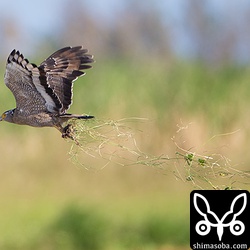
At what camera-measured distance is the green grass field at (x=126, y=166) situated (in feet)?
44.5

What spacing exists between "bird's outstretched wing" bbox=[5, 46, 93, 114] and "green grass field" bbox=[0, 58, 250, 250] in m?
2.63

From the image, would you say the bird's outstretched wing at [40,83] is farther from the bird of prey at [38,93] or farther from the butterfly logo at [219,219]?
the butterfly logo at [219,219]

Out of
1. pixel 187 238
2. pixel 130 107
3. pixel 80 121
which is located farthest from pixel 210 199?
pixel 130 107

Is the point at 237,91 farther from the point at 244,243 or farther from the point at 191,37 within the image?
the point at 191,37

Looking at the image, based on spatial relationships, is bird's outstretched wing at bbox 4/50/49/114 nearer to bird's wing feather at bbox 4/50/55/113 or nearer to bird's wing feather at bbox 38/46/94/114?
bird's wing feather at bbox 4/50/55/113

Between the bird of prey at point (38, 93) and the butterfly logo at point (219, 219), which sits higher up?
the bird of prey at point (38, 93)

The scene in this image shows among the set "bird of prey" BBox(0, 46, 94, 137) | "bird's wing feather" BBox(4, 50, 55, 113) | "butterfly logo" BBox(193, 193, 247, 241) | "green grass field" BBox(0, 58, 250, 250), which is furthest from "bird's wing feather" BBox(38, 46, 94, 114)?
"green grass field" BBox(0, 58, 250, 250)

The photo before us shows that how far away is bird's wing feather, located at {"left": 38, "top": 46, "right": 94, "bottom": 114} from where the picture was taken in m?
10.1

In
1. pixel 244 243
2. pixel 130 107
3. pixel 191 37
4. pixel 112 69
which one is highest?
pixel 191 37

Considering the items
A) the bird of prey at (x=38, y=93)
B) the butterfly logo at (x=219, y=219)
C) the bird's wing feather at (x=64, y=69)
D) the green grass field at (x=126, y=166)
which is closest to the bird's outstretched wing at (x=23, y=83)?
the bird of prey at (x=38, y=93)

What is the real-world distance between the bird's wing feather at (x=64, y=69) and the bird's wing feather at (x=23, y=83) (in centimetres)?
19

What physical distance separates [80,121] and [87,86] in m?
7.67

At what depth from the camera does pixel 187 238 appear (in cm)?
1348

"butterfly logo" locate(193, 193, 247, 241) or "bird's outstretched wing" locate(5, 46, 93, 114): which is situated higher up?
"bird's outstretched wing" locate(5, 46, 93, 114)
